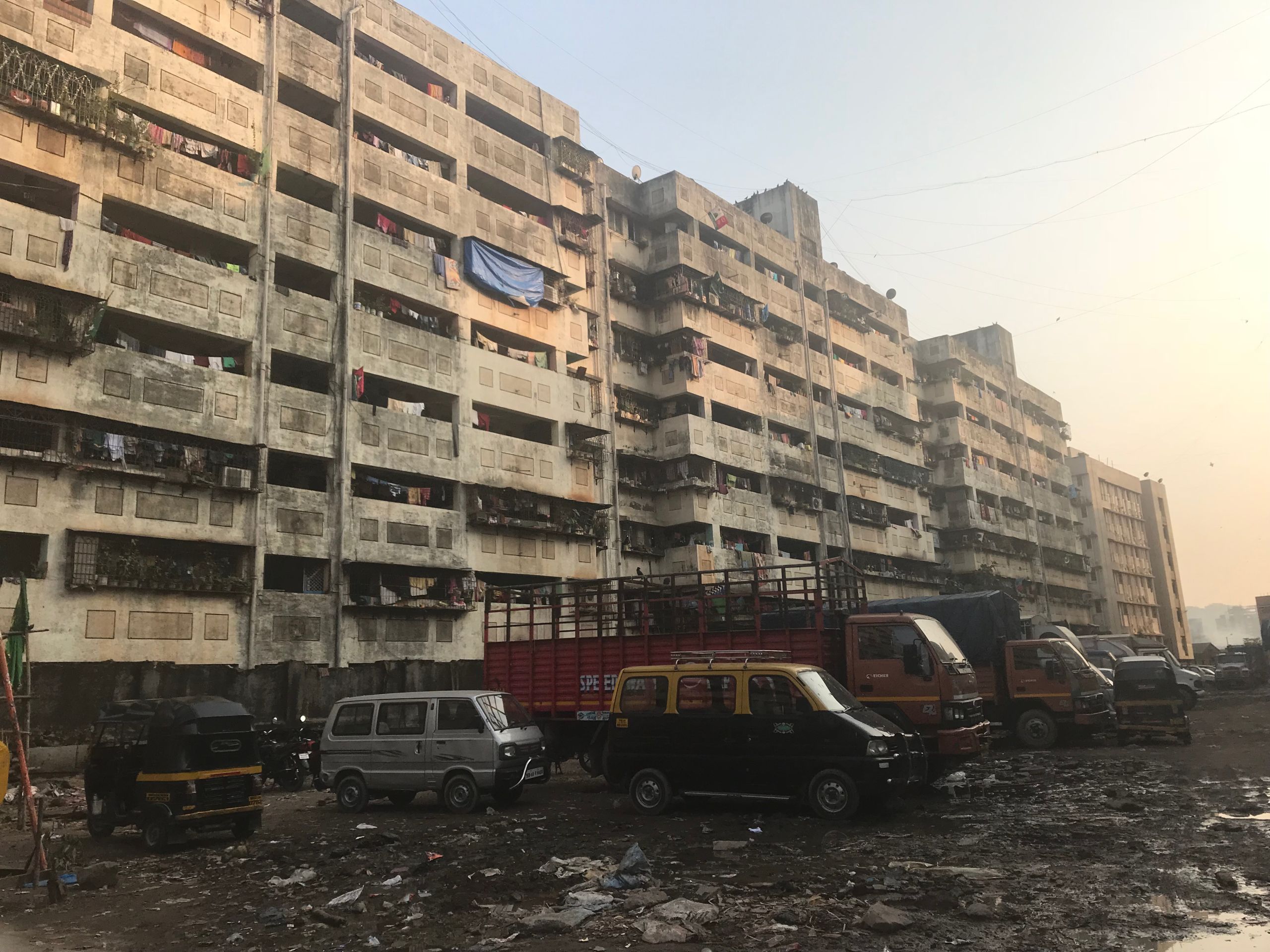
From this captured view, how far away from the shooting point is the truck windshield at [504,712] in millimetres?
13500

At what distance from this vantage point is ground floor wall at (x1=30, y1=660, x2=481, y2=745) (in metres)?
21.5

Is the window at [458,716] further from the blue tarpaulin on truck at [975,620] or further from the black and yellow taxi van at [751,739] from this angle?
the blue tarpaulin on truck at [975,620]

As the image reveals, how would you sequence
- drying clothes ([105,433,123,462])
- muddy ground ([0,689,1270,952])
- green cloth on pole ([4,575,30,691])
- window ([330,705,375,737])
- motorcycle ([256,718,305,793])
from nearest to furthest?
muddy ground ([0,689,1270,952]), green cloth on pole ([4,575,30,691]), window ([330,705,375,737]), motorcycle ([256,718,305,793]), drying clothes ([105,433,123,462])

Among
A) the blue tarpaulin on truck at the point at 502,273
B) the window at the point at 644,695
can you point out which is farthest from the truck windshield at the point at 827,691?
the blue tarpaulin on truck at the point at 502,273

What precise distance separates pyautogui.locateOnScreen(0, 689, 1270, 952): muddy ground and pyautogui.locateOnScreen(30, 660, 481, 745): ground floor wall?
9.95 meters

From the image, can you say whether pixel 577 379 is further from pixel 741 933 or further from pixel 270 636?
pixel 741 933

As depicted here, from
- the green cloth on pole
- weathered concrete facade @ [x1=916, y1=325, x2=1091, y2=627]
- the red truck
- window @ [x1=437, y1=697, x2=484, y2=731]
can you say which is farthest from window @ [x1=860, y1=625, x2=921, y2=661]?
weathered concrete facade @ [x1=916, y1=325, x2=1091, y2=627]

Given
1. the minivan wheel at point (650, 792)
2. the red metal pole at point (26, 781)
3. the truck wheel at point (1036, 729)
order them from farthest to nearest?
the truck wheel at point (1036, 729) < the minivan wheel at point (650, 792) < the red metal pole at point (26, 781)

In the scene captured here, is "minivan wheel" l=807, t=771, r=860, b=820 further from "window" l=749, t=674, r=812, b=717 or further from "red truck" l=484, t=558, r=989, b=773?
"red truck" l=484, t=558, r=989, b=773

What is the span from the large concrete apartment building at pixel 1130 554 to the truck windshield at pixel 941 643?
233 feet

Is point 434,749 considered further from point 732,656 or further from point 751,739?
point 751,739

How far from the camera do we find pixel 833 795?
11.2m

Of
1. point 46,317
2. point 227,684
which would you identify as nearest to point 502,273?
point 46,317

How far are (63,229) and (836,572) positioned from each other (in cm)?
2147
